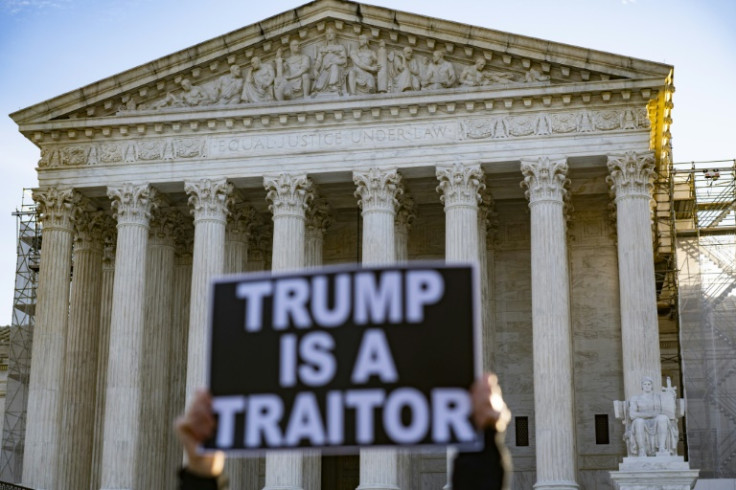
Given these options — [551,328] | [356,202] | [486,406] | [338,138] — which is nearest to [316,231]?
[356,202]

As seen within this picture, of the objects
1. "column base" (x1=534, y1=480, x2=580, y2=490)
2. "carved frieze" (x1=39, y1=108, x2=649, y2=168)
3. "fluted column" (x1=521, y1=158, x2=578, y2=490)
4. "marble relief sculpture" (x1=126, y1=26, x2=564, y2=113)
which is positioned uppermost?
"marble relief sculpture" (x1=126, y1=26, x2=564, y2=113)

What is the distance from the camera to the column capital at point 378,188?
140ft

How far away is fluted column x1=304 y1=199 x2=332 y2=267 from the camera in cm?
4603

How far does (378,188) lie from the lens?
4259 centimetres

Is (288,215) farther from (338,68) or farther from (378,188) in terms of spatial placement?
(338,68)

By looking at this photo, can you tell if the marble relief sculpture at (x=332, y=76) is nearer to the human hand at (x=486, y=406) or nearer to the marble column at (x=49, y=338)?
the marble column at (x=49, y=338)

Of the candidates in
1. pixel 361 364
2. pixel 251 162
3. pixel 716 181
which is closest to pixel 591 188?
pixel 716 181

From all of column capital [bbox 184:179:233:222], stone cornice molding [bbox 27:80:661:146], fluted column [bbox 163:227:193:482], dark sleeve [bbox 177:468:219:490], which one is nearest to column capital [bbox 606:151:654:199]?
stone cornice molding [bbox 27:80:661:146]

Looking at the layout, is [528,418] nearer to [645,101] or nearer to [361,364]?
[645,101]

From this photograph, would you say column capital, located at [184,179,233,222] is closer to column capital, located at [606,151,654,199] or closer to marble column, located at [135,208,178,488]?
marble column, located at [135,208,178,488]

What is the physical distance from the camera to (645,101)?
41.2 metres

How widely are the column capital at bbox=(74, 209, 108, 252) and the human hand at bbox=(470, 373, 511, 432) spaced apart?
39767mm

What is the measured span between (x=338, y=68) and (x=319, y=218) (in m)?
5.80

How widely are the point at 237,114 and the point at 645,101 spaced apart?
45.7 feet
